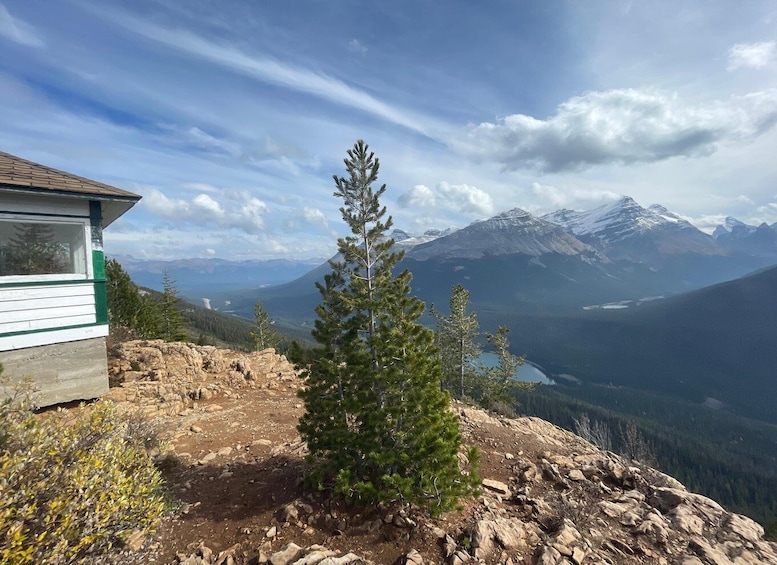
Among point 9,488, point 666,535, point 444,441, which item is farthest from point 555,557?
point 9,488

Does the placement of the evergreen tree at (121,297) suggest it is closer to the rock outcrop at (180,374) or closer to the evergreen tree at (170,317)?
the evergreen tree at (170,317)

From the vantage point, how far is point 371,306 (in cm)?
792

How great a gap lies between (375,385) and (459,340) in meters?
28.9

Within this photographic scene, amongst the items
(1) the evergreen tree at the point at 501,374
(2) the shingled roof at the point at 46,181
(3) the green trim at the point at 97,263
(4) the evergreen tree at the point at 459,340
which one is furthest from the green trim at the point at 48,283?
(1) the evergreen tree at the point at 501,374

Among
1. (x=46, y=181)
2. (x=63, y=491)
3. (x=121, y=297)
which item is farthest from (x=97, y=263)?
(x=121, y=297)

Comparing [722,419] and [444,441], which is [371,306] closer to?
[444,441]

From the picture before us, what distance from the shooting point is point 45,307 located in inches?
399

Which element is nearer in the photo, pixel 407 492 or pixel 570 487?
pixel 407 492

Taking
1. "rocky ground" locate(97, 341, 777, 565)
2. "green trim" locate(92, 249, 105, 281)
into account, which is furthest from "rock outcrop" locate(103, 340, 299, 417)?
"green trim" locate(92, 249, 105, 281)

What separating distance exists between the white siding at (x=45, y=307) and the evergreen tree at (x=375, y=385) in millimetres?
7514

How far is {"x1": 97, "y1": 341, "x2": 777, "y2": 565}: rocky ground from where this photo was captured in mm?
6516

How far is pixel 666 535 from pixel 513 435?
589 cm

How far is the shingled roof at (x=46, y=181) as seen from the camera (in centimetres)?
930

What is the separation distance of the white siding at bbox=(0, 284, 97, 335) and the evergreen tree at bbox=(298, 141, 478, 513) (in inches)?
296
